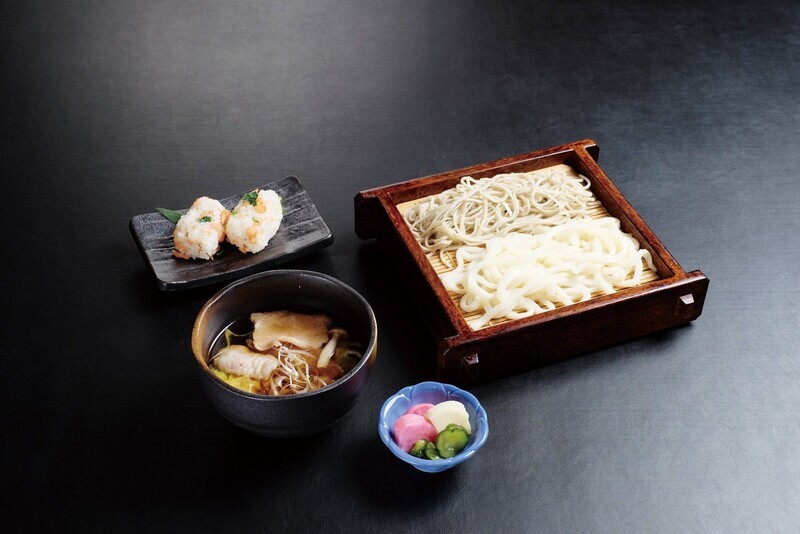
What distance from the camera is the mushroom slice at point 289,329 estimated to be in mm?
2338

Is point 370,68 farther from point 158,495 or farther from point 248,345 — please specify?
point 158,495

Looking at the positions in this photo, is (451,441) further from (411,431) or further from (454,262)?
(454,262)

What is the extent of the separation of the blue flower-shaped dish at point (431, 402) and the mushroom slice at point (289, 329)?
24 centimetres

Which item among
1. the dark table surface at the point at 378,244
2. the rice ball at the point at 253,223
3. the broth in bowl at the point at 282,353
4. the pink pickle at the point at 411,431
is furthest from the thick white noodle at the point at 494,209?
the pink pickle at the point at 411,431

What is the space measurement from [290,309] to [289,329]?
0.21ft

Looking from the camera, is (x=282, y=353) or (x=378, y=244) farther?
(x=378, y=244)

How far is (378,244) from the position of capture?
115 inches

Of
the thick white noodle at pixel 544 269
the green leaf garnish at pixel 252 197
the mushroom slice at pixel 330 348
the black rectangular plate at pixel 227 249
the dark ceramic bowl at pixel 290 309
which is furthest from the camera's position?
the green leaf garnish at pixel 252 197

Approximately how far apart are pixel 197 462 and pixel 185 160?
50.1 inches

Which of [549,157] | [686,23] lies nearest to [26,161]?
[549,157]

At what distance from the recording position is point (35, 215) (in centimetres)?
301

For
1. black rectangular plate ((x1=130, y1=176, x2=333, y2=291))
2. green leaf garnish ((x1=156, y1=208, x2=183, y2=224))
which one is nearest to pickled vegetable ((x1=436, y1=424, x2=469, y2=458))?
black rectangular plate ((x1=130, y1=176, x2=333, y2=291))

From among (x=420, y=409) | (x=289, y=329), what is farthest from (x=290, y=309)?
(x=420, y=409)

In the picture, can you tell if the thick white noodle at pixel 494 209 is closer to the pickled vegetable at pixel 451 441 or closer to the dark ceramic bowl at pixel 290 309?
the dark ceramic bowl at pixel 290 309
